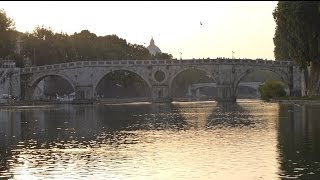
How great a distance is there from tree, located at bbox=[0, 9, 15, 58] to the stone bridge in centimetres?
604

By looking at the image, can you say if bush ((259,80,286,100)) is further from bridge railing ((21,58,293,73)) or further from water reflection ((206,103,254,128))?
water reflection ((206,103,254,128))

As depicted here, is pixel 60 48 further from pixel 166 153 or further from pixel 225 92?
pixel 166 153

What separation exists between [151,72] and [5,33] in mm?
25835

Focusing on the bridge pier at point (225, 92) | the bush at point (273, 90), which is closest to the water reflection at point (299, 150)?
the bush at point (273, 90)

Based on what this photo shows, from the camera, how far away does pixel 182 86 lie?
523 ft

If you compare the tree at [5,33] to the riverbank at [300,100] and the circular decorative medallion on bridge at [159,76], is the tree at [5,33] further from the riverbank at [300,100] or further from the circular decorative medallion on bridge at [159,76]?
the riverbank at [300,100]

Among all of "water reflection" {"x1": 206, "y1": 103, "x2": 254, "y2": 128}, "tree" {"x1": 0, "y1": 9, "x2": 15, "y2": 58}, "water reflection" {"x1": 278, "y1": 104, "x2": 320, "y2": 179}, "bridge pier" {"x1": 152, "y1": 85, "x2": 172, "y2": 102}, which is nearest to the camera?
"water reflection" {"x1": 278, "y1": 104, "x2": 320, "y2": 179}

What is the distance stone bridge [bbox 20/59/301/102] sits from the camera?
106 meters

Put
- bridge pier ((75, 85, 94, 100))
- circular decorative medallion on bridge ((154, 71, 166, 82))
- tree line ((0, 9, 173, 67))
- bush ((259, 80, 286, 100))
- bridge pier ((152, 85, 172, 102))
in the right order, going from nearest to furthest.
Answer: bush ((259, 80, 286, 100)) < bridge pier ((75, 85, 94, 100)) < bridge pier ((152, 85, 172, 102)) < circular decorative medallion on bridge ((154, 71, 166, 82)) < tree line ((0, 9, 173, 67))

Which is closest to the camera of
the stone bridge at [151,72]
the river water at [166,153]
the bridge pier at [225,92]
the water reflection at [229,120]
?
the river water at [166,153]

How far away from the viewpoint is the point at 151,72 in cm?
10981

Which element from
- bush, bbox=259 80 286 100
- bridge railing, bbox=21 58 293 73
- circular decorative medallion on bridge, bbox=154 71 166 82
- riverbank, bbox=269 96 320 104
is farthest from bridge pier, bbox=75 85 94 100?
riverbank, bbox=269 96 320 104

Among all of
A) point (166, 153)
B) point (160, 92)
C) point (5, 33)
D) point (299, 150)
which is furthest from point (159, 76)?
point (299, 150)

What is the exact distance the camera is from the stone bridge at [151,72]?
10638cm
